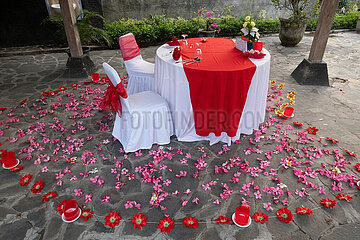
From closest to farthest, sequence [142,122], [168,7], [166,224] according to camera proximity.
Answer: [166,224], [142,122], [168,7]

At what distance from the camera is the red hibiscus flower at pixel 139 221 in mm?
2124

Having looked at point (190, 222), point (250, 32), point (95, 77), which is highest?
point (250, 32)

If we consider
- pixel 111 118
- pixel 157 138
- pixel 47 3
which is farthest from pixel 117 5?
pixel 157 138

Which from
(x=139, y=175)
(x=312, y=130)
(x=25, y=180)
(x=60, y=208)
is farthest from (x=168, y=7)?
(x=60, y=208)

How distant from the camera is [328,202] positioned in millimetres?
2312

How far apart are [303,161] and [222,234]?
4.78ft

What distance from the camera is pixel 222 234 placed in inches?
81.9

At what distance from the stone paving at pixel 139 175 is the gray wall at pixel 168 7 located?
446 centimetres

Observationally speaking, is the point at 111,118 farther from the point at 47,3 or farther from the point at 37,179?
the point at 47,3

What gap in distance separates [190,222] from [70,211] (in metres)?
1.10

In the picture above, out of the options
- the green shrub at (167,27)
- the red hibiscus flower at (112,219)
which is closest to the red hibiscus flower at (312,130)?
the red hibiscus flower at (112,219)

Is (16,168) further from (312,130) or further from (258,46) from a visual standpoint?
(312,130)

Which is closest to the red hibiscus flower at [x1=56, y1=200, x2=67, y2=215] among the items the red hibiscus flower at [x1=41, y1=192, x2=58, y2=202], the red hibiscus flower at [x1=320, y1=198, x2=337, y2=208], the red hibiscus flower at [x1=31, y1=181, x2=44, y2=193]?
the red hibiscus flower at [x1=41, y1=192, x2=58, y2=202]

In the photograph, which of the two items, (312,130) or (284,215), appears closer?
(284,215)
